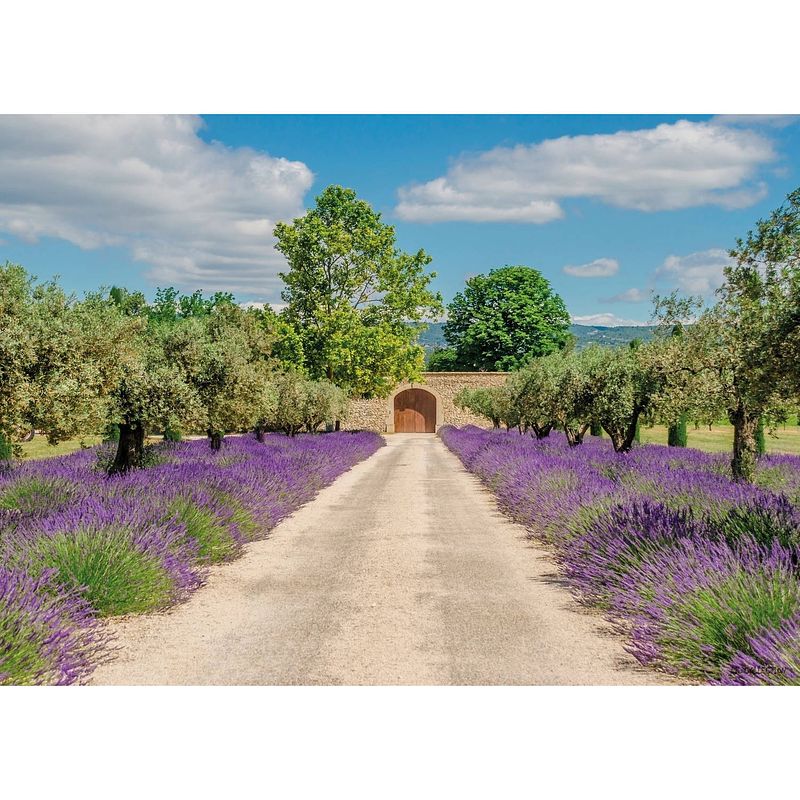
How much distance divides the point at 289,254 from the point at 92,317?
21204 millimetres

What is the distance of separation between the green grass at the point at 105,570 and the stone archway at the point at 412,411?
4816 centimetres

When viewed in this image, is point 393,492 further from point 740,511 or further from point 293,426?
point 293,426

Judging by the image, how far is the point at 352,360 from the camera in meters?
29.6

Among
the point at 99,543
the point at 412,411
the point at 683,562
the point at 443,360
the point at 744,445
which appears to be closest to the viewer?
the point at 683,562

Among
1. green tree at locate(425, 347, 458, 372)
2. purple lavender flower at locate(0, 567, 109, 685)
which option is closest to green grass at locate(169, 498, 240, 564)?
purple lavender flower at locate(0, 567, 109, 685)

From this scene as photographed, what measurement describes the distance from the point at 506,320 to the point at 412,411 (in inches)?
478

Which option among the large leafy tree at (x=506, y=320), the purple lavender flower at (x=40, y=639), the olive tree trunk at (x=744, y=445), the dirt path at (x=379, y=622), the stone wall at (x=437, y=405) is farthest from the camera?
the large leafy tree at (x=506, y=320)

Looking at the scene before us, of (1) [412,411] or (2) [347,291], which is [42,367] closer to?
(2) [347,291]

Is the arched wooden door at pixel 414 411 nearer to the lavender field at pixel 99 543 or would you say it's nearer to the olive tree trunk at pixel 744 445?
the lavender field at pixel 99 543

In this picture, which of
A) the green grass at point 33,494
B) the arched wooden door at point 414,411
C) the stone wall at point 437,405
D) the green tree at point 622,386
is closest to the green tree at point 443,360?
the arched wooden door at point 414,411

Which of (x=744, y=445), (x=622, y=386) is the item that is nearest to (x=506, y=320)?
(x=622, y=386)

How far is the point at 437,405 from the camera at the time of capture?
5428 cm

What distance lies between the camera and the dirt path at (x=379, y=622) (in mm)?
4867

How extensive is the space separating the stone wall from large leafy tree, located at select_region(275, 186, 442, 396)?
22.3 metres
